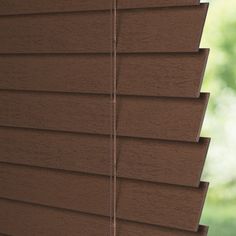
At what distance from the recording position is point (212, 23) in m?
2.38

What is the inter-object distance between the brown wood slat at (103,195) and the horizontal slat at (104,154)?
21mm

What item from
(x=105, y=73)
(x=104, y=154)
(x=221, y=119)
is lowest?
(x=104, y=154)

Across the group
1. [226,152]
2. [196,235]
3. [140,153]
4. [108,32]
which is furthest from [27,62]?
[226,152]

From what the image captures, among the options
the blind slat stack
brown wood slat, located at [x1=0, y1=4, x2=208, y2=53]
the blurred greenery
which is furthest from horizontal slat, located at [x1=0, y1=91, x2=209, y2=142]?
the blurred greenery

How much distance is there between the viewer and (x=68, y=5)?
50.9 inches

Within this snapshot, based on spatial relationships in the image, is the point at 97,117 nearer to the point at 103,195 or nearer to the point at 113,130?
the point at 113,130

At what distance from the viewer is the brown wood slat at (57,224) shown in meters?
1.23

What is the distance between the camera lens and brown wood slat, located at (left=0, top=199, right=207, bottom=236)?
123 centimetres

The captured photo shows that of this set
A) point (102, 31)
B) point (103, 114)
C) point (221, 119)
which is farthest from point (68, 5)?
point (221, 119)

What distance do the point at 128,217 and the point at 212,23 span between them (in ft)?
4.48

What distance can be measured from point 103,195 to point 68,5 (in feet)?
1.50

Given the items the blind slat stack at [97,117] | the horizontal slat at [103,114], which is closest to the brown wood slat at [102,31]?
the blind slat stack at [97,117]

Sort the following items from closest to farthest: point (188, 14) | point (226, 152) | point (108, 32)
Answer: point (188, 14) < point (108, 32) < point (226, 152)

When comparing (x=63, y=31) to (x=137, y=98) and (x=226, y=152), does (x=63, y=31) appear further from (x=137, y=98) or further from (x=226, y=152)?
(x=226, y=152)
